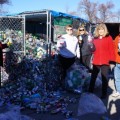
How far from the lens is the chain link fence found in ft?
26.6

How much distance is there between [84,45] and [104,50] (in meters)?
1.58

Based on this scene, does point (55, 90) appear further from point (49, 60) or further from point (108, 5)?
point (108, 5)

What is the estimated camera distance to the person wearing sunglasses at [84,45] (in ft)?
27.7

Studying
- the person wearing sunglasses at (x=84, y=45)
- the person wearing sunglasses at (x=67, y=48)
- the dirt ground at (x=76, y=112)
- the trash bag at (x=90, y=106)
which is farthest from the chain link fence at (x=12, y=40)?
the trash bag at (x=90, y=106)

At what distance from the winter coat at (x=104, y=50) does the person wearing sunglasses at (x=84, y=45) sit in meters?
1.34

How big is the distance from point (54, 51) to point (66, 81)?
1.28 m

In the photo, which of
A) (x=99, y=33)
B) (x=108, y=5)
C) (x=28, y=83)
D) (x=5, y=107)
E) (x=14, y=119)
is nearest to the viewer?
(x=14, y=119)

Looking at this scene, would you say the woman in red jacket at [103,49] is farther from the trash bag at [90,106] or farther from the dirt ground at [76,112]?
the trash bag at [90,106]

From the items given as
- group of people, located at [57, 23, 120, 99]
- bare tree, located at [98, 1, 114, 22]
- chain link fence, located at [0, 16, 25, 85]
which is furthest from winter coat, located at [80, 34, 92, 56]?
bare tree, located at [98, 1, 114, 22]

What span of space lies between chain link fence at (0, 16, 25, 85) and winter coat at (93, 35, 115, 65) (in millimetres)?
2160

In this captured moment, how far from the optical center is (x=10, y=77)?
817 cm

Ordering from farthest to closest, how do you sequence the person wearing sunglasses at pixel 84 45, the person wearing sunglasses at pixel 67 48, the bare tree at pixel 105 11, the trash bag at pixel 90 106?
the bare tree at pixel 105 11
the person wearing sunglasses at pixel 84 45
the person wearing sunglasses at pixel 67 48
the trash bag at pixel 90 106

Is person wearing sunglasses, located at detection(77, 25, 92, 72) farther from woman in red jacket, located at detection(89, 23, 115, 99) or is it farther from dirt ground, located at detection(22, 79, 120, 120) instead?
dirt ground, located at detection(22, 79, 120, 120)

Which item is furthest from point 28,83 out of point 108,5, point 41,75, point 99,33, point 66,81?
point 108,5
